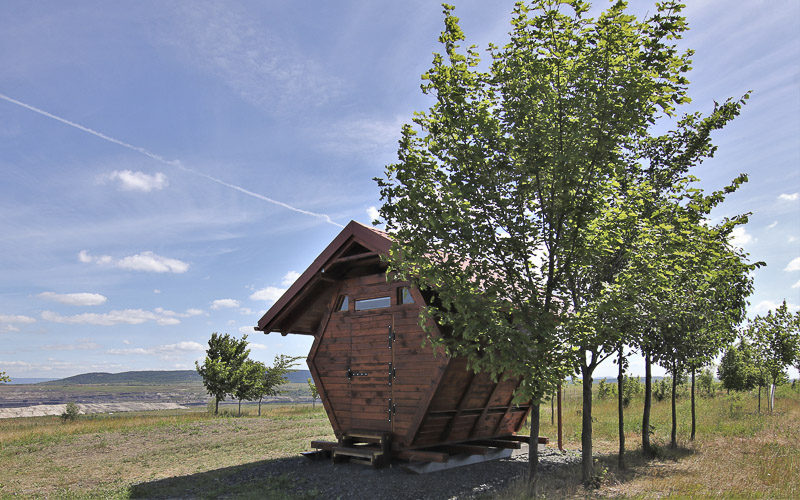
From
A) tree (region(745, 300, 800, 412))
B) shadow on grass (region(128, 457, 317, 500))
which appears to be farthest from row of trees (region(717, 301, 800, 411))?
shadow on grass (region(128, 457, 317, 500))

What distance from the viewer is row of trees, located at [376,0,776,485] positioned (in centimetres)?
796

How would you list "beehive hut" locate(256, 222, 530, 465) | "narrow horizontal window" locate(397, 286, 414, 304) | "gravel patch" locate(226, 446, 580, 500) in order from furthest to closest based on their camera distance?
"narrow horizontal window" locate(397, 286, 414, 304) → "beehive hut" locate(256, 222, 530, 465) → "gravel patch" locate(226, 446, 580, 500)

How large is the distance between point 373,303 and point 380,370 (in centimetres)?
164

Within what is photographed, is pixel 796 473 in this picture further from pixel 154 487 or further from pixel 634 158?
pixel 154 487

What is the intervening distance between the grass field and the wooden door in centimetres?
252

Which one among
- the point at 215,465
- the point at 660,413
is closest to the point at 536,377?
the point at 215,465

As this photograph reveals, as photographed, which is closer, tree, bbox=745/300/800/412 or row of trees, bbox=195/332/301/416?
tree, bbox=745/300/800/412

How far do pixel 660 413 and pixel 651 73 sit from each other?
73.8 feet

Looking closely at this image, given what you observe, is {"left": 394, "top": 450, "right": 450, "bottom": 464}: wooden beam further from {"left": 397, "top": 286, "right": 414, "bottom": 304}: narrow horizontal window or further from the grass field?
{"left": 397, "top": 286, "right": 414, "bottom": 304}: narrow horizontal window

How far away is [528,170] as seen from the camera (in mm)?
8359

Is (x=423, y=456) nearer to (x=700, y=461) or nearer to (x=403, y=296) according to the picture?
(x=403, y=296)

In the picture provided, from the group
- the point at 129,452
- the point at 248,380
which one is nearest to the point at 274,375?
the point at 248,380

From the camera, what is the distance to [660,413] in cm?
2550

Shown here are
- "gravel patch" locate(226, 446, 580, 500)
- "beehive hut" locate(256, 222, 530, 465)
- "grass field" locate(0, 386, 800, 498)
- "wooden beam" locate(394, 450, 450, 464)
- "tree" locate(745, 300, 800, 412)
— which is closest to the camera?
"gravel patch" locate(226, 446, 580, 500)
